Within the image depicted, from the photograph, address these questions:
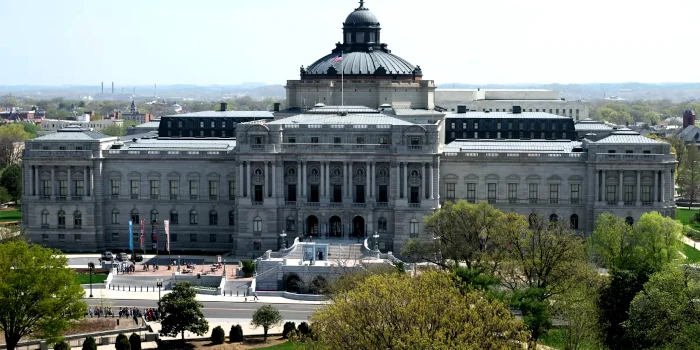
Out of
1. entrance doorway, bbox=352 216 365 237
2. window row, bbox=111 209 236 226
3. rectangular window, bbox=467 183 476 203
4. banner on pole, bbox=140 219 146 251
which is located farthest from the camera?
window row, bbox=111 209 236 226

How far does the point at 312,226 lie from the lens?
13900cm

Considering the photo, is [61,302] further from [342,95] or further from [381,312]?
[342,95]

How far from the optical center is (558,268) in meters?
103

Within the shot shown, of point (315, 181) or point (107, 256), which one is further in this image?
point (315, 181)

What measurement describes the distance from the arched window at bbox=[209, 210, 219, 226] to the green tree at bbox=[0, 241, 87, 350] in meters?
47.2

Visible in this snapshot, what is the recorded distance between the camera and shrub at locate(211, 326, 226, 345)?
101 m

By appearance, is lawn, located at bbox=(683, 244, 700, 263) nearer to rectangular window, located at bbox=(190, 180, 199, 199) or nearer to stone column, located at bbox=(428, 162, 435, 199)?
stone column, located at bbox=(428, 162, 435, 199)

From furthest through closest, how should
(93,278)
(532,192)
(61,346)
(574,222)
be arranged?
(532,192), (574,222), (93,278), (61,346)

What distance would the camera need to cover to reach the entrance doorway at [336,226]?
138 meters

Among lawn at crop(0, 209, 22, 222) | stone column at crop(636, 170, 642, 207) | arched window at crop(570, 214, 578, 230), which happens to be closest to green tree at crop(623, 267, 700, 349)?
stone column at crop(636, 170, 642, 207)

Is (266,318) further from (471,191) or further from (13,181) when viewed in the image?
(13,181)

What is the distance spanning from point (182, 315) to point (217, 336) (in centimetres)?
340

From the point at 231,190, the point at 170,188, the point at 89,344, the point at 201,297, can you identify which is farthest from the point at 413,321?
the point at 170,188

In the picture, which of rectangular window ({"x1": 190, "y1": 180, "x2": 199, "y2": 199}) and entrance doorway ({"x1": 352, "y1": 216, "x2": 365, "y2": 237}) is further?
rectangular window ({"x1": 190, "y1": 180, "x2": 199, "y2": 199})
